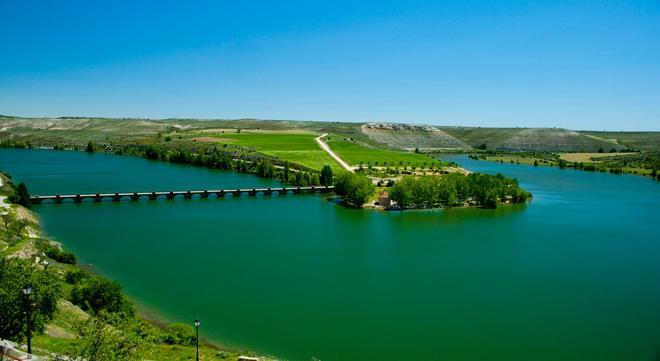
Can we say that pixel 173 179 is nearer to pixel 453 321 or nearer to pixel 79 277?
pixel 79 277

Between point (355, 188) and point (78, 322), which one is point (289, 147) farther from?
point (78, 322)

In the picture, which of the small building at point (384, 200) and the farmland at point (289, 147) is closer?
the small building at point (384, 200)

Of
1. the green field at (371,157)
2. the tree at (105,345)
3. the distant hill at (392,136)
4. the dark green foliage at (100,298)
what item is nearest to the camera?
the tree at (105,345)

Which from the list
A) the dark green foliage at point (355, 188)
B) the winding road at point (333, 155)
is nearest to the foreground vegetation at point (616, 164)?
the winding road at point (333, 155)

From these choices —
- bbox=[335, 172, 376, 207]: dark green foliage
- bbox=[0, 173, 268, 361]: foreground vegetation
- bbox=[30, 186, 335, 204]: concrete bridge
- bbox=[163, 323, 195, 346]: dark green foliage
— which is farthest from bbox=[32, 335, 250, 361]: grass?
bbox=[30, 186, 335, 204]: concrete bridge

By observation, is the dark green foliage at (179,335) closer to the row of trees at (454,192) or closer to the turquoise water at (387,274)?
the turquoise water at (387,274)

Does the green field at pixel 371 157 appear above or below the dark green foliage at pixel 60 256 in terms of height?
above

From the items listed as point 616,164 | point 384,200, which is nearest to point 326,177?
point 384,200

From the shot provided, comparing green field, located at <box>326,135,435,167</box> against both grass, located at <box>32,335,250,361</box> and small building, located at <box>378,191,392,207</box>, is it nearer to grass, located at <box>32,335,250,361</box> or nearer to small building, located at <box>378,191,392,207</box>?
small building, located at <box>378,191,392,207</box>
